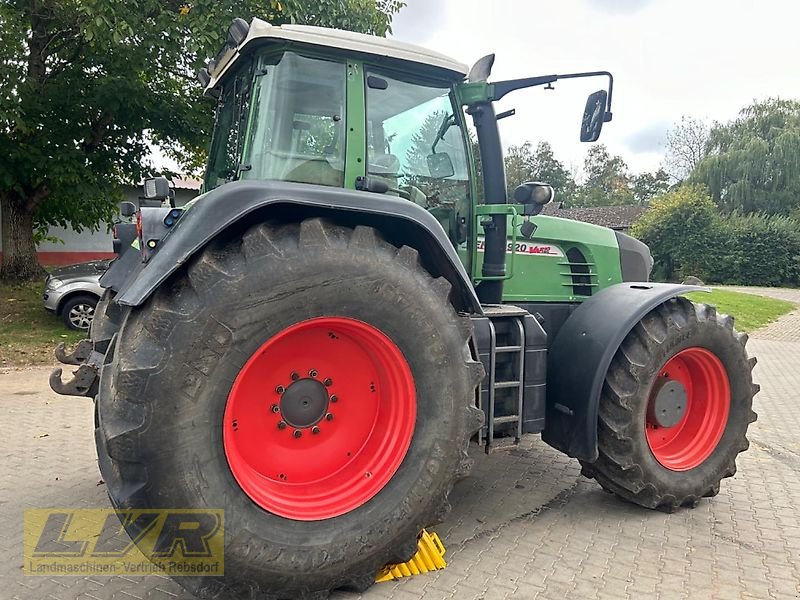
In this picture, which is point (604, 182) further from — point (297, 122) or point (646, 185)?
point (297, 122)

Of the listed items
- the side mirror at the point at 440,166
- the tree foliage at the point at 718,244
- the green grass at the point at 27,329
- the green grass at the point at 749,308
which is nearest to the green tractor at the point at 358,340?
the side mirror at the point at 440,166

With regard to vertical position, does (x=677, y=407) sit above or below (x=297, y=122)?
below

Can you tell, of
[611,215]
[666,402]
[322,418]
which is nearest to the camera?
[322,418]

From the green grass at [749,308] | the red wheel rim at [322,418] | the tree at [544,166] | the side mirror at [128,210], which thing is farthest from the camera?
the tree at [544,166]

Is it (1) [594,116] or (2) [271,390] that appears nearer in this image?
(2) [271,390]

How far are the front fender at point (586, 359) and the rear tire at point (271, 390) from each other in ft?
2.93

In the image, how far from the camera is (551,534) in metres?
3.46

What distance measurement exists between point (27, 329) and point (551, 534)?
32.2 ft

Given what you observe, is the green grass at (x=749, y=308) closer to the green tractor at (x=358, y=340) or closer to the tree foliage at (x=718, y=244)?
the tree foliage at (x=718, y=244)

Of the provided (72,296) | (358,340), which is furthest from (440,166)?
(72,296)

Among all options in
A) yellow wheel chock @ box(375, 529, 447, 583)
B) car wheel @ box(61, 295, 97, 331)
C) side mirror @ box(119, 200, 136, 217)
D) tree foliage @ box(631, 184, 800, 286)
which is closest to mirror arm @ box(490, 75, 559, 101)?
yellow wheel chock @ box(375, 529, 447, 583)

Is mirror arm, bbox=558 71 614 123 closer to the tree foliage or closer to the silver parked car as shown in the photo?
the silver parked car

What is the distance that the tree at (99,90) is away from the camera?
8.16m

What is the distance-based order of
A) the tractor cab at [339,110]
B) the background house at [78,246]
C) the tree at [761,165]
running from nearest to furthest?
the tractor cab at [339,110] < the background house at [78,246] < the tree at [761,165]
